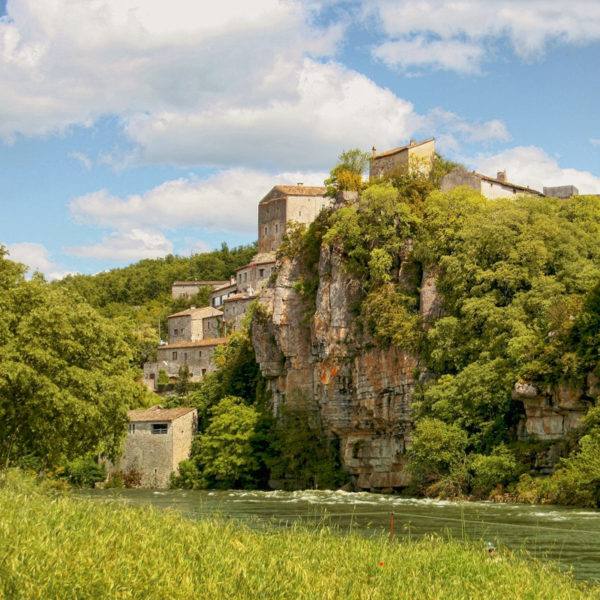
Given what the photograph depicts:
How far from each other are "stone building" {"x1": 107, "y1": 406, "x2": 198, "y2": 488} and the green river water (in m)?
23.7

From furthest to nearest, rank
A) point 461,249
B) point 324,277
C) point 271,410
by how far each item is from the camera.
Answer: point 271,410
point 324,277
point 461,249

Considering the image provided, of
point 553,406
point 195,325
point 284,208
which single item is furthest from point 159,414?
point 284,208

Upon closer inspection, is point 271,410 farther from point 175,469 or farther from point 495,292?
point 495,292

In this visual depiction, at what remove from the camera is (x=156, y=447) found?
7212 centimetres

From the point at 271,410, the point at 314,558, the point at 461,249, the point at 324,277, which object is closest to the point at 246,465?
the point at 271,410

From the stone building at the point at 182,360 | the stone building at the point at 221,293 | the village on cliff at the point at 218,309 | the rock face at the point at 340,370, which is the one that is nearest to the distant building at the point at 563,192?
the village on cliff at the point at 218,309

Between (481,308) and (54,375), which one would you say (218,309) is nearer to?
(481,308)

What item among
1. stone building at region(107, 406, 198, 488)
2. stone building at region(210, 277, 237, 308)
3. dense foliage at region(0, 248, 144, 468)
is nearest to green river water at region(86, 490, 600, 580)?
dense foliage at region(0, 248, 144, 468)

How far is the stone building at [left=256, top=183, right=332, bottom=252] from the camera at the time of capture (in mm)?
110062

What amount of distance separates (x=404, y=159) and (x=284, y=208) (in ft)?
123

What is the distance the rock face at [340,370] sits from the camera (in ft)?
192

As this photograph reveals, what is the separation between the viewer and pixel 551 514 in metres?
36.2

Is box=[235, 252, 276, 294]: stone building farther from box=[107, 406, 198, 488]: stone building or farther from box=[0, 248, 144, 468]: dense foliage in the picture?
box=[0, 248, 144, 468]: dense foliage

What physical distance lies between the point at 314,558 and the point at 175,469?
55155 mm
